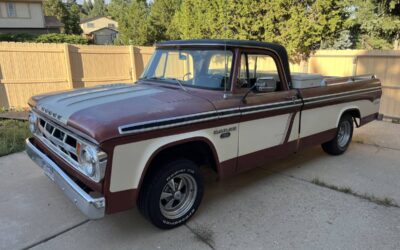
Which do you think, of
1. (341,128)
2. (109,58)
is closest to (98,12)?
(109,58)

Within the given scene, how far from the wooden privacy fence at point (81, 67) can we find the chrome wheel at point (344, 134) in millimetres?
4066

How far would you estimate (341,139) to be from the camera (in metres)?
5.90

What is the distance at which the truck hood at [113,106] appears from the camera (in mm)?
2760

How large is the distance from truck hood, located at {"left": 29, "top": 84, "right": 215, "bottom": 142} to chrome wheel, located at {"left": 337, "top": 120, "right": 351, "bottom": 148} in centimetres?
348

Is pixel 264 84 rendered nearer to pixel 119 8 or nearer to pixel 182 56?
pixel 182 56

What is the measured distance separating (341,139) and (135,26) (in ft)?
70.9

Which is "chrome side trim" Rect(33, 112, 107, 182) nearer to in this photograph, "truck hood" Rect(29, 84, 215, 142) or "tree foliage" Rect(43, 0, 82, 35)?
"truck hood" Rect(29, 84, 215, 142)

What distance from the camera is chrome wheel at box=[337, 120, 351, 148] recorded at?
5.84m

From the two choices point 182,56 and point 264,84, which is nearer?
point 264,84

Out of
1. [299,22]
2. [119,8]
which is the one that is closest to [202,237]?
[299,22]

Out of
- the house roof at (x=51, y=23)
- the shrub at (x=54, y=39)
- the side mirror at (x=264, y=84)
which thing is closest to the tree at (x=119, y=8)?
the shrub at (x=54, y=39)

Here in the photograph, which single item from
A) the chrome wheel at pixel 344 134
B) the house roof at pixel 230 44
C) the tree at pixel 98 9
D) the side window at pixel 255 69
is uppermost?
the tree at pixel 98 9

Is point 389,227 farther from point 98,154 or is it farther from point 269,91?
point 98,154

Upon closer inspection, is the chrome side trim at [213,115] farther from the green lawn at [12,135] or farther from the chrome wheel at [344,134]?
the green lawn at [12,135]
